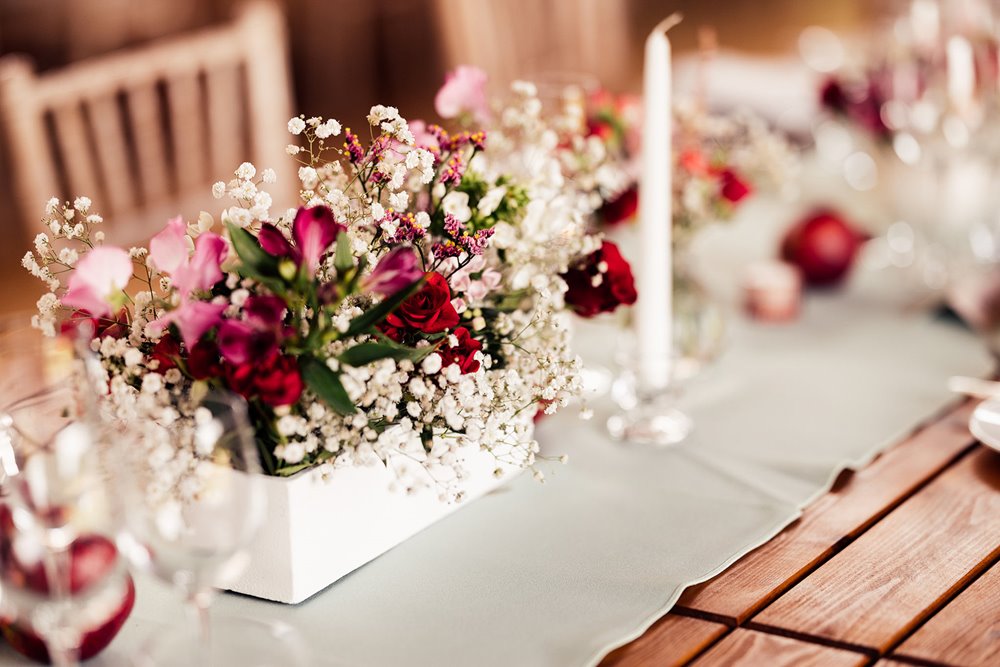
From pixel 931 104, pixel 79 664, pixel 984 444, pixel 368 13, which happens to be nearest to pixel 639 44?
pixel 368 13

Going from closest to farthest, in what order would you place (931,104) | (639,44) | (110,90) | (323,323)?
(323,323), (931,104), (110,90), (639,44)

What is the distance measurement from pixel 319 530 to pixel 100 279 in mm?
255

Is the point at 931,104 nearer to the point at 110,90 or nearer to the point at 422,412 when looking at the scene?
the point at 422,412

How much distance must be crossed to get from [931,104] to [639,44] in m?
4.93

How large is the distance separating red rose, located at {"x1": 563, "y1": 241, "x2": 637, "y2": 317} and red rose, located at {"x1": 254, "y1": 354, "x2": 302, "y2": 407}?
36 centimetres

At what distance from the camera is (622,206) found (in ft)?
4.31

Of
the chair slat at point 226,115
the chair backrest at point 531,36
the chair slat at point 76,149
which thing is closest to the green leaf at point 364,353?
the chair slat at point 76,149

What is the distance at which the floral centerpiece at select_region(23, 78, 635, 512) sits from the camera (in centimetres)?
79

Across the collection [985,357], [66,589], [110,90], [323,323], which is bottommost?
[985,357]

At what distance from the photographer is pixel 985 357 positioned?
145 centimetres

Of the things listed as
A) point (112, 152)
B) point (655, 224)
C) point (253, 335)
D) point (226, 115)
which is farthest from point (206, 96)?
point (253, 335)

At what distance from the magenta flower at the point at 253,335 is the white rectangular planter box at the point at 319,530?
123 mm

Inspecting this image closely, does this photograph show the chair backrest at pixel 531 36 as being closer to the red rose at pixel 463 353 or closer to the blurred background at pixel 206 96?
the blurred background at pixel 206 96

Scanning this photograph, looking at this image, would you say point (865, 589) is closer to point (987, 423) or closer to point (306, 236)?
point (987, 423)
